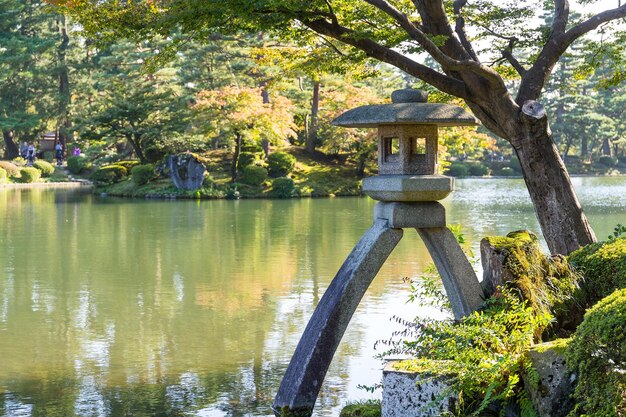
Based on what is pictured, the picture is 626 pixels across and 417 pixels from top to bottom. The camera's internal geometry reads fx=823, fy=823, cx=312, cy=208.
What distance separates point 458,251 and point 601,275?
836mm

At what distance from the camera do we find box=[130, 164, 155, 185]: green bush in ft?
87.9

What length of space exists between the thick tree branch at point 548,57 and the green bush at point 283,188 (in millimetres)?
17827

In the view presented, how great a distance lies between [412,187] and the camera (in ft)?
15.1

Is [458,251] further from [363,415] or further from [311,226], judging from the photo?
[311,226]

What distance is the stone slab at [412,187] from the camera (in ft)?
15.1

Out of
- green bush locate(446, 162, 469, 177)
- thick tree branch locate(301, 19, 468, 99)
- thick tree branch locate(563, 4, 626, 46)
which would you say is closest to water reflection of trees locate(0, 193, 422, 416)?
thick tree branch locate(301, 19, 468, 99)

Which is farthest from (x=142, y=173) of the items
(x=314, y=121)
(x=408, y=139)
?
(x=408, y=139)

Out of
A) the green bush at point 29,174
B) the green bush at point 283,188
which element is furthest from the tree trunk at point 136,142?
the green bush at point 29,174

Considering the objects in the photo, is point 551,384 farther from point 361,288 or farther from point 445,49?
point 445,49

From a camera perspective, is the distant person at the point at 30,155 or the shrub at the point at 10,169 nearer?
the shrub at the point at 10,169

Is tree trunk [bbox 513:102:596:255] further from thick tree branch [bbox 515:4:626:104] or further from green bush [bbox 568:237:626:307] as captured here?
green bush [bbox 568:237:626:307]

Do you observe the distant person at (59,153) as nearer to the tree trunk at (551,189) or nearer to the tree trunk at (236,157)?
the tree trunk at (236,157)

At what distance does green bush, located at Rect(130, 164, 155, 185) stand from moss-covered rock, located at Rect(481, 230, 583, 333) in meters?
23.0

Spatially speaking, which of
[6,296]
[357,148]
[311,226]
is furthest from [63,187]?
[6,296]
